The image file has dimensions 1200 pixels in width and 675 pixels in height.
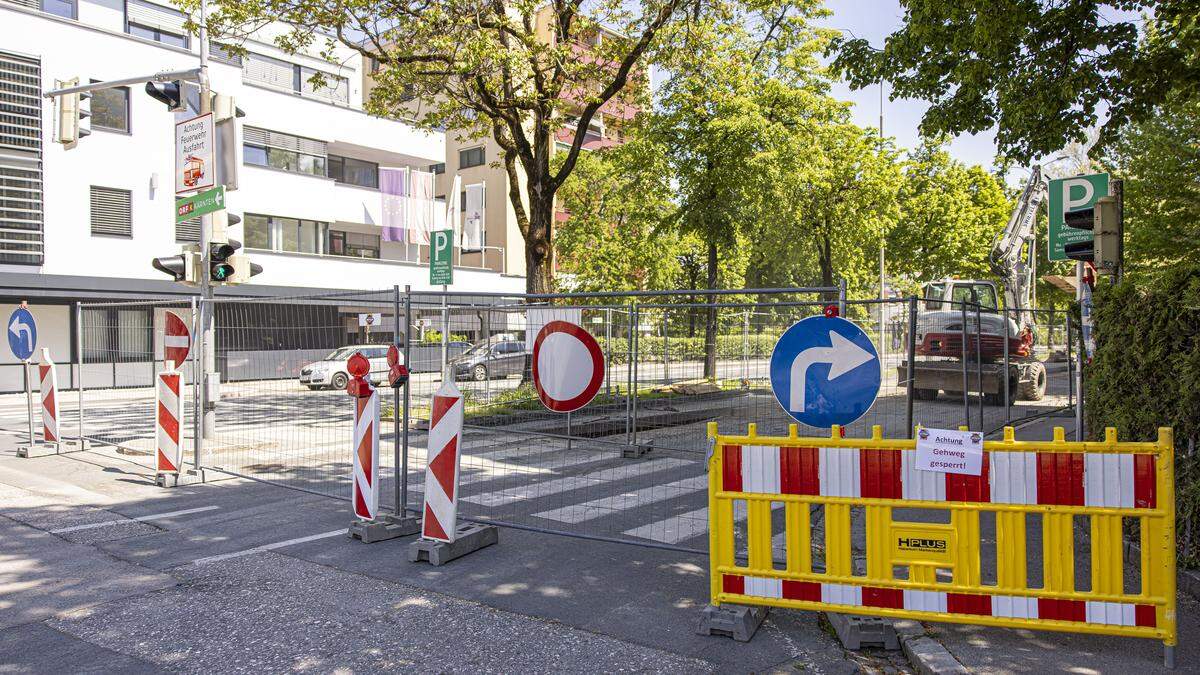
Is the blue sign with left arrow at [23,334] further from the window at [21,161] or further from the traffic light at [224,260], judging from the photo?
the window at [21,161]

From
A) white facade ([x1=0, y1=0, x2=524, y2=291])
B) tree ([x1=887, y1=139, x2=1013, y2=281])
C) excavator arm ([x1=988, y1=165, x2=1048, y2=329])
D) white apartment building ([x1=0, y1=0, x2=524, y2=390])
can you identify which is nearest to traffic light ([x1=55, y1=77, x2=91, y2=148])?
white apartment building ([x1=0, y1=0, x2=524, y2=390])

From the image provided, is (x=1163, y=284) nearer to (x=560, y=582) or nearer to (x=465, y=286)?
(x=560, y=582)

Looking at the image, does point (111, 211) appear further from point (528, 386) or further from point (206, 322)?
point (528, 386)

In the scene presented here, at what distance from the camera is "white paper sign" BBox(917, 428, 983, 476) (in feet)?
14.7

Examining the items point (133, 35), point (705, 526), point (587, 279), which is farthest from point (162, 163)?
point (705, 526)

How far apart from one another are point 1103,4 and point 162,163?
87.1 ft

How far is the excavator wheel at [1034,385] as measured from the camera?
1827cm

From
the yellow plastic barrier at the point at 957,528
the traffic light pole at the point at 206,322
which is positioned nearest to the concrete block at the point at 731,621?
the yellow plastic barrier at the point at 957,528

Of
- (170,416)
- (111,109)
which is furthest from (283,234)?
(170,416)

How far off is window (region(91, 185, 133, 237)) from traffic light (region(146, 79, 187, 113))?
1408 centimetres

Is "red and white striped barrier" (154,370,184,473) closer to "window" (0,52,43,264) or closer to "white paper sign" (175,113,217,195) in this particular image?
"white paper sign" (175,113,217,195)

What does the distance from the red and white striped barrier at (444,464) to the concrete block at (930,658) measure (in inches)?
132

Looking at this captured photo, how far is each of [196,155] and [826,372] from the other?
34.5 ft

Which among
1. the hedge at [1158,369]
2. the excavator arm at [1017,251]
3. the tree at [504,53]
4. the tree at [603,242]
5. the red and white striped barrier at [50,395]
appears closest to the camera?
the hedge at [1158,369]
